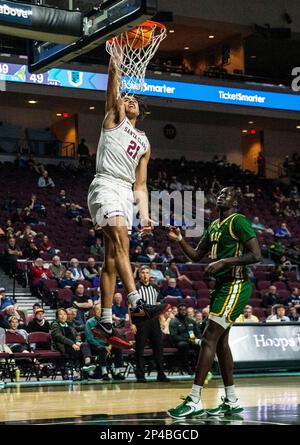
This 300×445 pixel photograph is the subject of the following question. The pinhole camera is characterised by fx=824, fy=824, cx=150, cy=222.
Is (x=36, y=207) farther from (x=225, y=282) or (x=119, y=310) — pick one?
(x=225, y=282)

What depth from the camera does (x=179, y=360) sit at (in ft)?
54.8

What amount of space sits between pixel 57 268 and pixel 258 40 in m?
21.5

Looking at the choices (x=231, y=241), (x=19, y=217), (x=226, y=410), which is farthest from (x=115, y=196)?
(x=19, y=217)

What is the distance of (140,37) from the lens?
882 cm

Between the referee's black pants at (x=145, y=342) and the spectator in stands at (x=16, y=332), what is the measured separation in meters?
2.21

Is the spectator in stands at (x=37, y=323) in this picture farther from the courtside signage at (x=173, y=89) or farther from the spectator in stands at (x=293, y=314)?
the courtside signage at (x=173, y=89)

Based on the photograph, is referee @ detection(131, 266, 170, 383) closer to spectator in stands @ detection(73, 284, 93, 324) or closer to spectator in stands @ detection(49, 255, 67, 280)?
spectator in stands @ detection(73, 284, 93, 324)

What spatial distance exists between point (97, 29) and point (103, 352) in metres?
6.78

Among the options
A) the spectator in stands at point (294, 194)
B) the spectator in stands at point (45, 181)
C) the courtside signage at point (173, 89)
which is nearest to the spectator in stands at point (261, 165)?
the spectator in stands at point (294, 194)

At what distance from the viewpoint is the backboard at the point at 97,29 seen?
912 cm

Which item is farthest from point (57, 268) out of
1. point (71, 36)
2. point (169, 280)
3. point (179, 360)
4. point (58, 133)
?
point (58, 133)

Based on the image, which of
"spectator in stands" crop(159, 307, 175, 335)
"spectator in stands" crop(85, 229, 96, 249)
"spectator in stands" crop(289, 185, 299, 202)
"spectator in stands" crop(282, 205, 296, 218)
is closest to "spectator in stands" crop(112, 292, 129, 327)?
"spectator in stands" crop(159, 307, 175, 335)

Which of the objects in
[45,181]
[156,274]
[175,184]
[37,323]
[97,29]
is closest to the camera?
[97,29]
